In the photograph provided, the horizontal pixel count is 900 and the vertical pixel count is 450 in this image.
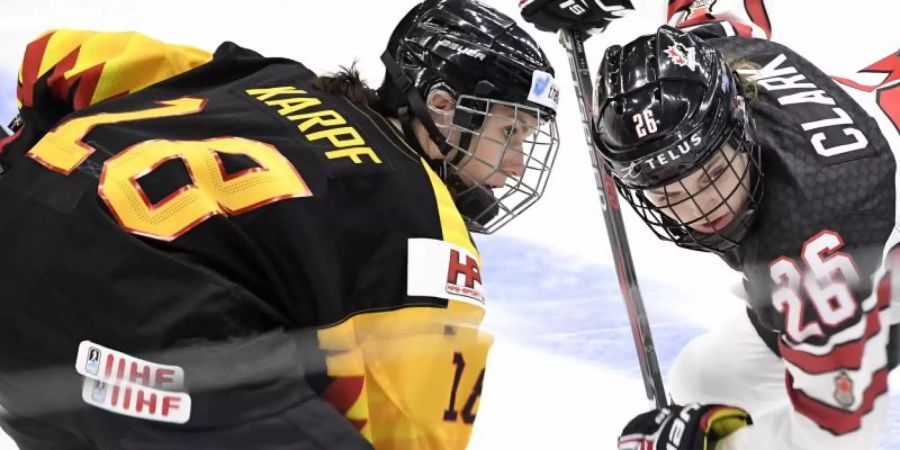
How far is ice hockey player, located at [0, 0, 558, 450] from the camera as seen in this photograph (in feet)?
4.43

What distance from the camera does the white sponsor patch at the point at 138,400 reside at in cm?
134

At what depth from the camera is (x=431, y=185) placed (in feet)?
4.85

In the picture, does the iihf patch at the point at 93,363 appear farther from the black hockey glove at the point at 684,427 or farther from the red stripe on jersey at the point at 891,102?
the red stripe on jersey at the point at 891,102

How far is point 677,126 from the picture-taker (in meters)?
1.67

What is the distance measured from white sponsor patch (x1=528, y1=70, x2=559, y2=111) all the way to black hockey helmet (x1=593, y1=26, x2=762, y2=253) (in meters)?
0.08

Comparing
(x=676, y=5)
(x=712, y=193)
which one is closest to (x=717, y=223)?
(x=712, y=193)

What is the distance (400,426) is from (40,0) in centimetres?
208

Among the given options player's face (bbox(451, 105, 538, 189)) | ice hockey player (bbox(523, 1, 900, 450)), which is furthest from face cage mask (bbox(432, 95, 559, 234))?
ice hockey player (bbox(523, 1, 900, 450))

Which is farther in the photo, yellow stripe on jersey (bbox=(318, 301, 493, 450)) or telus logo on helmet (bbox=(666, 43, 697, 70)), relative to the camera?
telus logo on helmet (bbox=(666, 43, 697, 70))

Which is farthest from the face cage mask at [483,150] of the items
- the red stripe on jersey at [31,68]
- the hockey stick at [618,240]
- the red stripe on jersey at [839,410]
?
the red stripe on jersey at [31,68]

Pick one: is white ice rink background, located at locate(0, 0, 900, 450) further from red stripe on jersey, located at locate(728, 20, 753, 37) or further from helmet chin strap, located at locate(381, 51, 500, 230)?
red stripe on jersey, located at locate(728, 20, 753, 37)

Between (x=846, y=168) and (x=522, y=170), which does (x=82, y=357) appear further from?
(x=846, y=168)

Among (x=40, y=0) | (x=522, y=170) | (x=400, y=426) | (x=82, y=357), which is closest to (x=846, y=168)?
(x=522, y=170)

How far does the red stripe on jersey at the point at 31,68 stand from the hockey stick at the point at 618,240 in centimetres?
97
